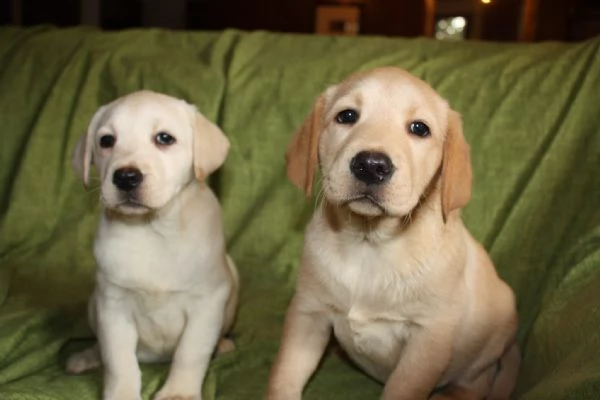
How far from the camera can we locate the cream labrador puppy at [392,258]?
178cm

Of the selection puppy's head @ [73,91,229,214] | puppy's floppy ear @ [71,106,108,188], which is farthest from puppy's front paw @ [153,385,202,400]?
puppy's floppy ear @ [71,106,108,188]

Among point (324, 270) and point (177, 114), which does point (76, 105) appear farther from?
point (324, 270)

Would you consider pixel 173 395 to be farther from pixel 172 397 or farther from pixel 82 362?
pixel 82 362

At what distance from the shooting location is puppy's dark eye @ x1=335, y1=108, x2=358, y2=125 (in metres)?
1.81

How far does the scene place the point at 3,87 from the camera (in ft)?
9.81

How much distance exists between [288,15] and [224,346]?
453 centimetres

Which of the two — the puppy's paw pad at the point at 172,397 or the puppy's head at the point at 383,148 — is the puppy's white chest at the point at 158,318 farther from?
the puppy's head at the point at 383,148

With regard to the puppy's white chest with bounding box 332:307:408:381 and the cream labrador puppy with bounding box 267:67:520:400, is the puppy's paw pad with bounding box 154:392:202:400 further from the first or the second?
the puppy's white chest with bounding box 332:307:408:381

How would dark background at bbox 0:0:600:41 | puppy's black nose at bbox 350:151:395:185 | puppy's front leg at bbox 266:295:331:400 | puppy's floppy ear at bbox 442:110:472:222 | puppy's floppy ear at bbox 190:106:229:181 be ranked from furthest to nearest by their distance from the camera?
dark background at bbox 0:0:600:41, puppy's floppy ear at bbox 190:106:229:181, puppy's front leg at bbox 266:295:331:400, puppy's floppy ear at bbox 442:110:472:222, puppy's black nose at bbox 350:151:395:185

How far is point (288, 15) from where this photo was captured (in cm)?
636

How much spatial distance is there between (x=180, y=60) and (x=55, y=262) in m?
0.86

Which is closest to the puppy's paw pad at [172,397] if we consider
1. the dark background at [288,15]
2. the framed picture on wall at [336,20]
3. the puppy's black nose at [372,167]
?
the puppy's black nose at [372,167]

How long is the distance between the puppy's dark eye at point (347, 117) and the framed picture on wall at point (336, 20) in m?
4.46

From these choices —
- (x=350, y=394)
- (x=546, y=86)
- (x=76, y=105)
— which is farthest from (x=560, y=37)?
(x=350, y=394)
